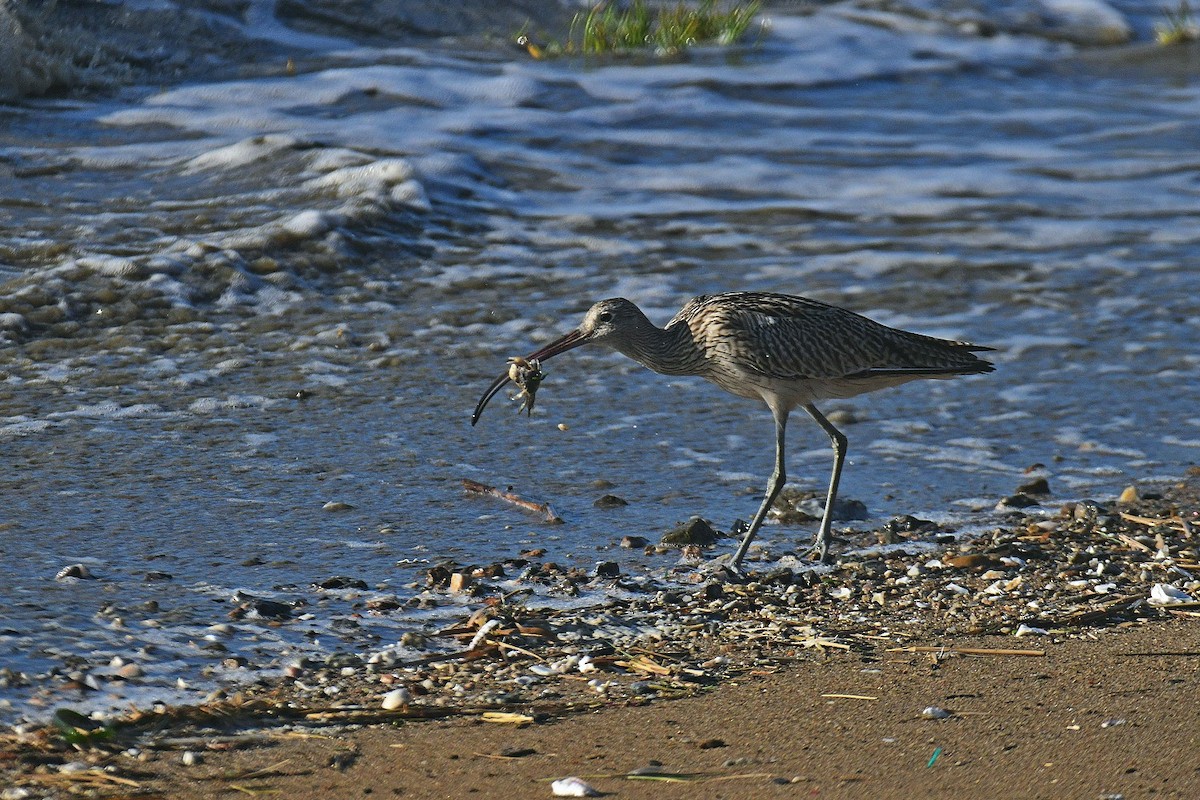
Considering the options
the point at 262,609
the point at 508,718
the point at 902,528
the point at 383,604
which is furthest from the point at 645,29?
the point at 508,718

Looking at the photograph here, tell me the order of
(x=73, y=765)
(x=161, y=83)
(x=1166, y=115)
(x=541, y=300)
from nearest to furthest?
(x=73, y=765), (x=541, y=300), (x=161, y=83), (x=1166, y=115)

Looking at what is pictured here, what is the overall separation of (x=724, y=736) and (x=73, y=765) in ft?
4.50

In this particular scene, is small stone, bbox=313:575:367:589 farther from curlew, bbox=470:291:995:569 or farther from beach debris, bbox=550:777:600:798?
beach debris, bbox=550:777:600:798

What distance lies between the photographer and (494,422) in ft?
20.3

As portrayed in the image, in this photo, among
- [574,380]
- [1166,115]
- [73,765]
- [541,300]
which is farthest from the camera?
[1166,115]

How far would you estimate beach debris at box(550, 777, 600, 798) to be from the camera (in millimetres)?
3135

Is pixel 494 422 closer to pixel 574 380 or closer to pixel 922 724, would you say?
pixel 574 380

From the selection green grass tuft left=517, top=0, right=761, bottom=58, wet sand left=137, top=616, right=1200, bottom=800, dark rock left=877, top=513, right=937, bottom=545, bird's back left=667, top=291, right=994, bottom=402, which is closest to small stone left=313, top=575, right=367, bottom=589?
wet sand left=137, top=616, right=1200, bottom=800

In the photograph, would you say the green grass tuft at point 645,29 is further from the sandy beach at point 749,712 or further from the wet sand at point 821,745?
the wet sand at point 821,745

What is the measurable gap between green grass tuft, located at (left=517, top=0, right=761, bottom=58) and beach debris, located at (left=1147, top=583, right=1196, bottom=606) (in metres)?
9.17

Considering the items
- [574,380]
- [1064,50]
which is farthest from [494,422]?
[1064,50]

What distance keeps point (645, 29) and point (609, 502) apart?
877 centimetres

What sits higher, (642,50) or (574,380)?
(642,50)

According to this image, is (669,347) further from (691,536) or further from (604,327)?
(691,536)
